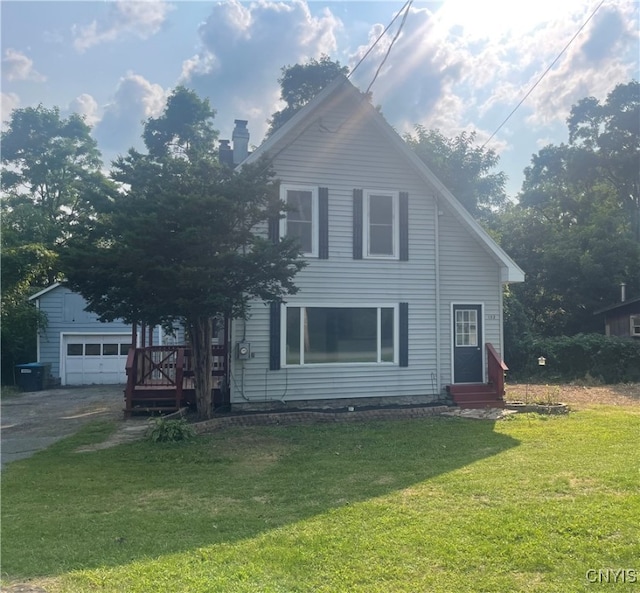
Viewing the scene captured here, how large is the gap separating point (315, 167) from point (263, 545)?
30.9 feet

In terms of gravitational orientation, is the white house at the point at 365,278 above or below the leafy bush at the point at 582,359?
above

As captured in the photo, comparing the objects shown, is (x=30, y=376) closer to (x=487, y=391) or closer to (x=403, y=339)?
(x=403, y=339)

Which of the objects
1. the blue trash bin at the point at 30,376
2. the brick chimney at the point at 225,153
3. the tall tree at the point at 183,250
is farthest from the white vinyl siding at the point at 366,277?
the blue trash bin at the point at 30,376

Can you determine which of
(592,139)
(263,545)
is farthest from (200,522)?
(592,139)

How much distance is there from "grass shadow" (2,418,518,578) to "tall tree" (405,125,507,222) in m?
25.8

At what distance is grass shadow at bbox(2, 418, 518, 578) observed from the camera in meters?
4.52

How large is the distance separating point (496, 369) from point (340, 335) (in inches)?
151

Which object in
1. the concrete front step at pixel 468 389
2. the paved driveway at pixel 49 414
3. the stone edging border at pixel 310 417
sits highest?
the concrete front step at pixel 468 389

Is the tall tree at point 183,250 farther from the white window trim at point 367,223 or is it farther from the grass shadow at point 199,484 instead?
the white window trim at point 367,223

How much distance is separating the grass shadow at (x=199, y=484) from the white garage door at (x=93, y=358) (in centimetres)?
1145

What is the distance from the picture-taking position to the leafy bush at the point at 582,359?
1895 cm

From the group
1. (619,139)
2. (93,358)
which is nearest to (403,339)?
(93,358)

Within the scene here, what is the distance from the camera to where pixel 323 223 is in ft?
40.5

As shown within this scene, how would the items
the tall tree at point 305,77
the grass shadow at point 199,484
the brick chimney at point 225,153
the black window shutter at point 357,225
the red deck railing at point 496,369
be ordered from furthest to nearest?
the tall tree at point 305,77 < the brick chimney at point 225,153 < the red deck railing at point 496,369 < the black window shutter at point 357,225 < the grass shadow at point 199,484
